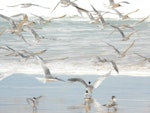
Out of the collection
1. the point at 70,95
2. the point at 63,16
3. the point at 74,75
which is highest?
the point at 74,75

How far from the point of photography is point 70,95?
37.8 feet

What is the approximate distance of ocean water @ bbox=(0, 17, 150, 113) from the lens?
34.5ft

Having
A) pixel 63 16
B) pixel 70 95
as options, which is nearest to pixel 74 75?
pixel 70 95

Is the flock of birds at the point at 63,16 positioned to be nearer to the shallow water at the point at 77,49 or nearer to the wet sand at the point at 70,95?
the wet sand at the point at 70,95

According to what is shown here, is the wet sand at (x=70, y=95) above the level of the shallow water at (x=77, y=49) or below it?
below

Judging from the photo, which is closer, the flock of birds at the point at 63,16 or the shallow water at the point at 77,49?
the flock of birds at the point at 63,16

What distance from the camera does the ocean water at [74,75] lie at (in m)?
10.5

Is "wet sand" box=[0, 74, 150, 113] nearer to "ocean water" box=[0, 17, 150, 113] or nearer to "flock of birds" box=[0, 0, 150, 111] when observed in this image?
"ocean water" box=[0, 17, 150, 113]

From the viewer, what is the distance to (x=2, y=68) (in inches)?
632

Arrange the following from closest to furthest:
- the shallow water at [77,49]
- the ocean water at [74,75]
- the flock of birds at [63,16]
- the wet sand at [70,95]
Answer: the flock of birds at [63,16], the wet sand at [70,95], the ocean water at [74,75], the shallow water at [77,49]

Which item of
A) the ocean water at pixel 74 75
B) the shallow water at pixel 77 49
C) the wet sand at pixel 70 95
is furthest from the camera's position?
the shallow water at pixel 77 49

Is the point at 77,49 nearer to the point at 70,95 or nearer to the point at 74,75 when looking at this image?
the point at 74,75

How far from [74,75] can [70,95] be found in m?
3.01

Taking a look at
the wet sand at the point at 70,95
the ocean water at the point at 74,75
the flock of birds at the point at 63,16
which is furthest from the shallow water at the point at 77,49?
the wet sand at the point at 70,95
